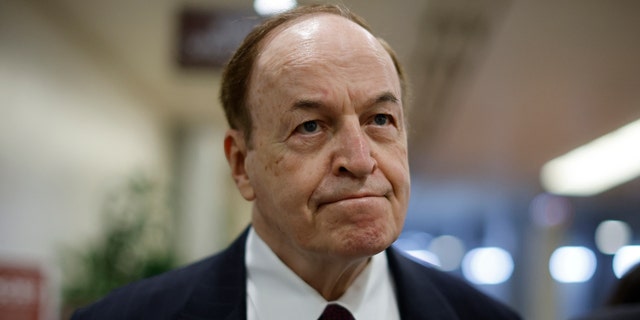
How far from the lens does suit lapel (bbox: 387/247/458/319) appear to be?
1.61 m

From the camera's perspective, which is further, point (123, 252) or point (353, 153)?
point (123, 252)

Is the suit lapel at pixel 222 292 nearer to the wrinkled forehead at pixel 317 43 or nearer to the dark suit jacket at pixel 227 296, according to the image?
the dark suit jacket at pixel 227 296

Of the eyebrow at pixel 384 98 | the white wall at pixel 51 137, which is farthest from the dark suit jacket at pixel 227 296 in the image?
the white wall at pixel 51 137

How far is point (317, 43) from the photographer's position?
1.48 metres

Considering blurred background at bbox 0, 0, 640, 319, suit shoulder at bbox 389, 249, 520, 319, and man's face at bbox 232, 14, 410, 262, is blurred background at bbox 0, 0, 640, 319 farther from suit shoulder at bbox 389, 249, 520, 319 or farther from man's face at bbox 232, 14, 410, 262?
man's face at bbox 232, 14, 410, 262

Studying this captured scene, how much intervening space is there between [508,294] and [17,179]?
16.3 meters

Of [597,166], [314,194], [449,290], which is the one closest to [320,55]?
[314,194]

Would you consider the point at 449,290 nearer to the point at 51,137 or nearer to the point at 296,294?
the point at 296,294

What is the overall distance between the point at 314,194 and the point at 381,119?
209 millimetres

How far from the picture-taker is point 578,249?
15.9 metres

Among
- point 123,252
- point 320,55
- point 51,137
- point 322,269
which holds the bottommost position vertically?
point 123,252

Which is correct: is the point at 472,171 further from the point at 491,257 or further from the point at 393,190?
the point at 393,190

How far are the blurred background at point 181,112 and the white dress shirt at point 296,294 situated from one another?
2.15ft

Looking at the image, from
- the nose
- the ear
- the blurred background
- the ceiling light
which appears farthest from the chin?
the ceiling light
